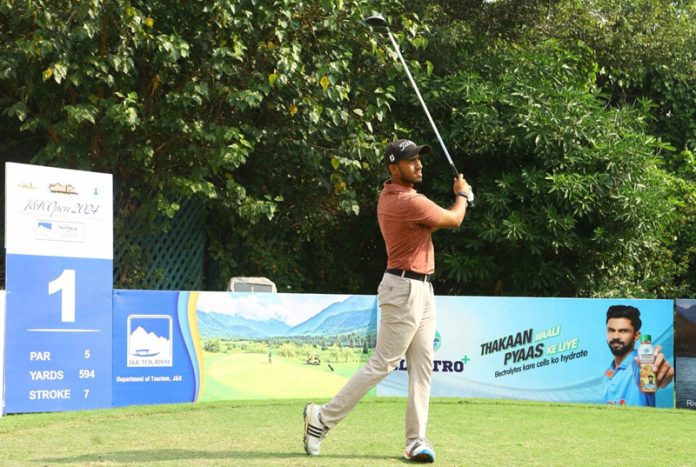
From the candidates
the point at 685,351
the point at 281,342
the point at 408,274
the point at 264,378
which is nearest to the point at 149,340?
the point at 264,378

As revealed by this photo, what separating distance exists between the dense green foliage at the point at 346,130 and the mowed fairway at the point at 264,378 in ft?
8.66

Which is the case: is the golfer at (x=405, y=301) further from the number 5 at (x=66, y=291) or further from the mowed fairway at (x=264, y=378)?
the mowed fairway at (x=264, y=378)

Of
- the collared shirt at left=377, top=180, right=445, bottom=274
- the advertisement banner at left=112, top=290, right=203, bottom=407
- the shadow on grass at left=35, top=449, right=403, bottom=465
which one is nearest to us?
the shadow on grass at left=35, top=449, right=403, bottom=465

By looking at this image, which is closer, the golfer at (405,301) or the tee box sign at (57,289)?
the golfer at (405,301)

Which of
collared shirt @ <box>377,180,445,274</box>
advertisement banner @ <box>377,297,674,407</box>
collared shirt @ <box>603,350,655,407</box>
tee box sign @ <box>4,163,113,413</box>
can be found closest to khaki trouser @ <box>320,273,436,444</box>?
collared shirt @ <box>377,180,445,274</box>

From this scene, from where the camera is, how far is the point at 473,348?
36.3 feet

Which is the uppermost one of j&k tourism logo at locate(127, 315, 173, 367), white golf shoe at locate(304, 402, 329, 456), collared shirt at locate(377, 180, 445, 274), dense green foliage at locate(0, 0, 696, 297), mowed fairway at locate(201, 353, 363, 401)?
dense green foliage at locate(0, 0, 696, 297)

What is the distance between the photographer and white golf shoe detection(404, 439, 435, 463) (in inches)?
230

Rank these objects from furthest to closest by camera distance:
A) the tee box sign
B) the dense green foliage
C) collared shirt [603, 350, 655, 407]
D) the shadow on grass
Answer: the dense green foliage, collared shirt [603, 350, 655, 407], the tee box sign, the shadow on grass

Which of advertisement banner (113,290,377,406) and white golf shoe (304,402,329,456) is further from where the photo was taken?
advertisement banner (113,290,377,406)

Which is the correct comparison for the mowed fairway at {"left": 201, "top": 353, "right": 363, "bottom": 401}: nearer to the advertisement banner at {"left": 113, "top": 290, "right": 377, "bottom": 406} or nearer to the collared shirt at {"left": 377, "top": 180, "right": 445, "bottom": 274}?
the advertisement banner at {"left": 113, "top": 290, "right": 377, "bottom": 406}

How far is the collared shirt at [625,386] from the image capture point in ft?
36.6

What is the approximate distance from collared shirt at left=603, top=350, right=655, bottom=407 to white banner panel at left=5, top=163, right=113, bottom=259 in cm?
560

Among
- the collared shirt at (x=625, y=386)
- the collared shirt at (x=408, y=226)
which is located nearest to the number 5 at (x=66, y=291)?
the collared shirt at (x=408, y=226)
